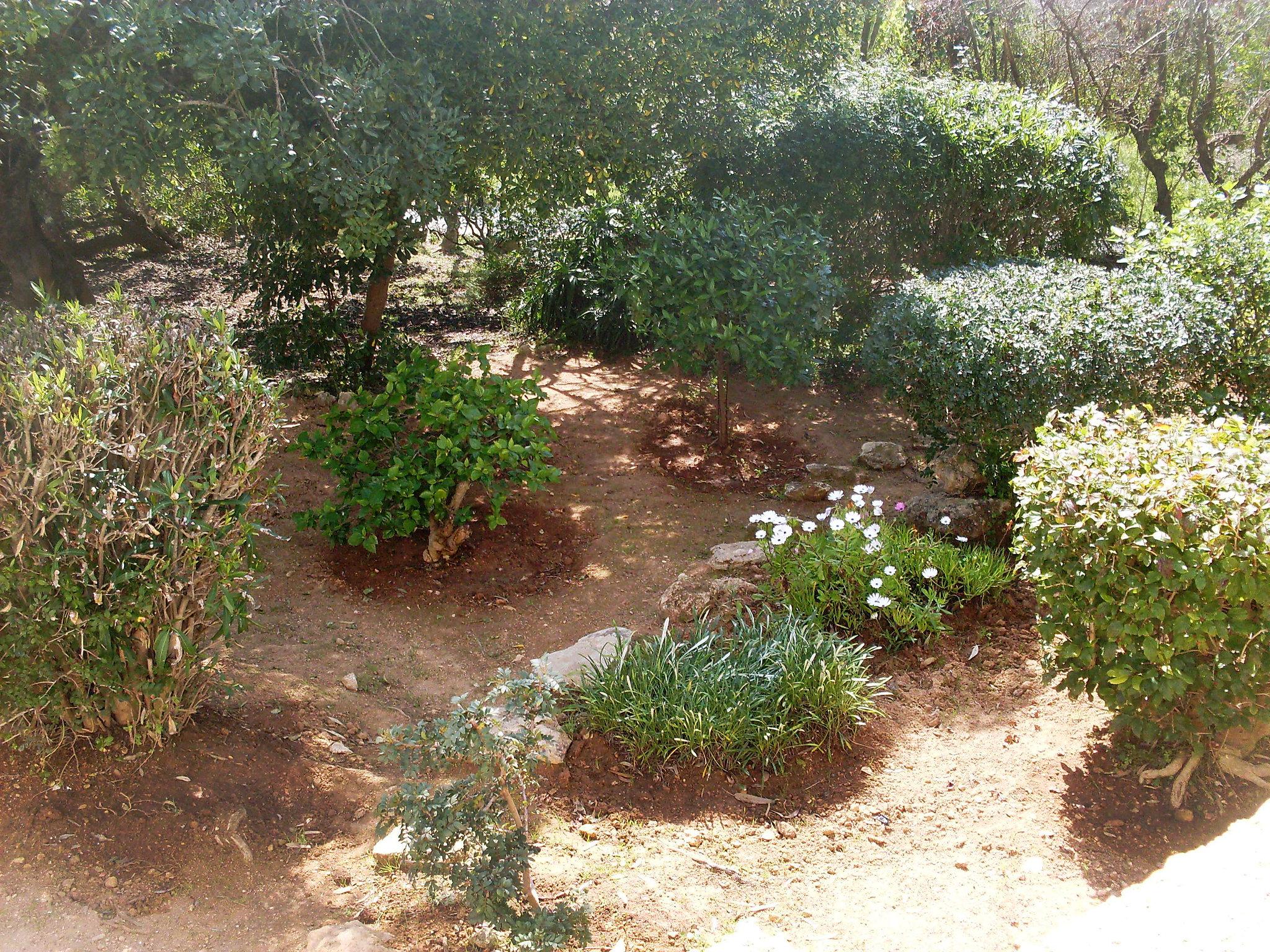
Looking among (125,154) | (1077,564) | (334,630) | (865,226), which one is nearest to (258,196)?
(125,154)

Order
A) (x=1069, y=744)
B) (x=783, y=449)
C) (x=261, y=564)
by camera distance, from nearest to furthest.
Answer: (x=261, y=564) → (x=1069, y=744) → (x=783, y=449)

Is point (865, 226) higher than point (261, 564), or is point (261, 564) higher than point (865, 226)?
point (865, 226)

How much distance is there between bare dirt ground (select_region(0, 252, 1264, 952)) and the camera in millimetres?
3043

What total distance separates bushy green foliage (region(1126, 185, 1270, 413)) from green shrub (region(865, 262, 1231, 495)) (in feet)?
0.47

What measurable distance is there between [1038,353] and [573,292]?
5.05 meters

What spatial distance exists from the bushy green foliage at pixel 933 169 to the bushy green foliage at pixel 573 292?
1.58m

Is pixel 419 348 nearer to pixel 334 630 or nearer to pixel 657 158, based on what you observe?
pixel 334 630

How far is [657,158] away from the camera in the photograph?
22.8ft

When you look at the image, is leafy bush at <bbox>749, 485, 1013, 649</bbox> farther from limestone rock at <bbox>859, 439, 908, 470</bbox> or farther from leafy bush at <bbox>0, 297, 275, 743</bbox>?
leafy bush at <bbox>0, 297, 275, 743</bbox>

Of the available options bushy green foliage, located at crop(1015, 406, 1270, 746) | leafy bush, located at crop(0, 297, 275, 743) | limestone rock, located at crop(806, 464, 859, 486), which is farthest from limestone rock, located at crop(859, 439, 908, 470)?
leafy bush, located at crop(0, 297, 275, 743)

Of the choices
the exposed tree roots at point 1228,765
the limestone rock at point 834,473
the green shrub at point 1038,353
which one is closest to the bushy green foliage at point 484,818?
the exposed tree roots at point 1228,765

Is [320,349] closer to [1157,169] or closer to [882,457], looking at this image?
[882,457]

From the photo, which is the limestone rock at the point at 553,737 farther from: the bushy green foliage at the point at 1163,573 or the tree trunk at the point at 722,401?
the tree trunk at the point at 722,401

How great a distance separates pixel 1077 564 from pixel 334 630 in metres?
3.58
